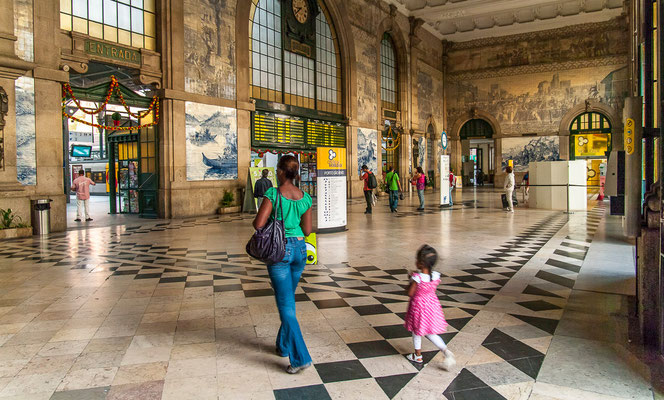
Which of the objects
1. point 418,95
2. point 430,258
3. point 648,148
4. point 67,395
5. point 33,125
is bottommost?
point 67,395

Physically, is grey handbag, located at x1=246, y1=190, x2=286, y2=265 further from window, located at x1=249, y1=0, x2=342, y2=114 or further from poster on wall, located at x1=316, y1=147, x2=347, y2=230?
window, located at x1=249, y1=0, x2=342, y2=114

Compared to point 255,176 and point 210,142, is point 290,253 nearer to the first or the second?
point 255,176

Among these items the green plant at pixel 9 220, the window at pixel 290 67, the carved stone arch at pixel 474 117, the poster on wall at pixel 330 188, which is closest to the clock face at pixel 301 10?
the window at pixel 290 67

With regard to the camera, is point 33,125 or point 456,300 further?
point 33,125

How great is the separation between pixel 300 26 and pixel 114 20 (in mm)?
9023

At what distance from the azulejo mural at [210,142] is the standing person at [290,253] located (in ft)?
40.5

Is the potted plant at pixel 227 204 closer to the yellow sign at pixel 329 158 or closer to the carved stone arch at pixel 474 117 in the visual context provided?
the yellow sign at pixel 329 158

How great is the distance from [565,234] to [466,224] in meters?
2.61

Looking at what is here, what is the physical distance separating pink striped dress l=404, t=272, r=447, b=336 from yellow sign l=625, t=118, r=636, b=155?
190 centimetres

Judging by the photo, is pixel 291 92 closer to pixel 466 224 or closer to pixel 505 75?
pixel 466 224

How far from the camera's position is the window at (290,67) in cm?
1812

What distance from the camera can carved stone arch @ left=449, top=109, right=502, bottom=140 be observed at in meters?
34.0

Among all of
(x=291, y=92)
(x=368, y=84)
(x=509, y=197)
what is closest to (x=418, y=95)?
(x=368, y=84)

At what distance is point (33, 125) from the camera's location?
10.9 meters
